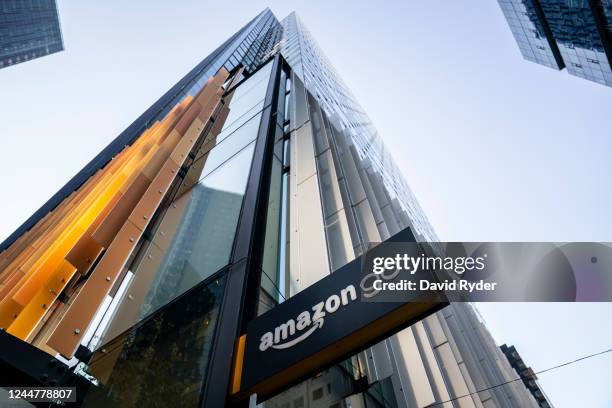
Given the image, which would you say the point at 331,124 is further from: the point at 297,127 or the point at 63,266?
the point at 63,266

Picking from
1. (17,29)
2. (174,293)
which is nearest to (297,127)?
(174,293)

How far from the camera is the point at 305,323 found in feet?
9.77

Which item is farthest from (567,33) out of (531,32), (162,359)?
(162,359)

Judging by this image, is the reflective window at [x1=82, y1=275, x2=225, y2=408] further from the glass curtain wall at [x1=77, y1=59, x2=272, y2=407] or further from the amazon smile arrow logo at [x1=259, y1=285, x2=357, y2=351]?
the amazon smile arrow logo at [x1=259, y1=285, x2=357, y2=351]

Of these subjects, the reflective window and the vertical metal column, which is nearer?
the vertical metal column

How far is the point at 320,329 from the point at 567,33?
50573 millimetres

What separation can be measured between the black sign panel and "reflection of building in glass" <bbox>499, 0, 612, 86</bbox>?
38.0 m

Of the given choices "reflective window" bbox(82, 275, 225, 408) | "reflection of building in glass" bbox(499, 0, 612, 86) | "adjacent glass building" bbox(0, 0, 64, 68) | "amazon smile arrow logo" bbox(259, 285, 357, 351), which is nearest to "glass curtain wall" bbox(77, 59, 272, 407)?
"reflective window" bbox(82, 275, 225, 408)

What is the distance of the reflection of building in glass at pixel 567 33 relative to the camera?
31252 mm

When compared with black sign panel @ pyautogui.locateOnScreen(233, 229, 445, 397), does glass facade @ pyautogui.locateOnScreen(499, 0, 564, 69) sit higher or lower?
higher

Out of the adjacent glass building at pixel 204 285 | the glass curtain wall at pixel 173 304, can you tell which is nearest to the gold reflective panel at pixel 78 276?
the adjacent glass building at pixel 204 285

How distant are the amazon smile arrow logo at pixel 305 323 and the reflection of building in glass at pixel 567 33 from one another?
125 feet

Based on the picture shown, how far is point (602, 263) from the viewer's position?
4.43 metres

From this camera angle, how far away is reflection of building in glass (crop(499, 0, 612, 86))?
31252 millimetres
